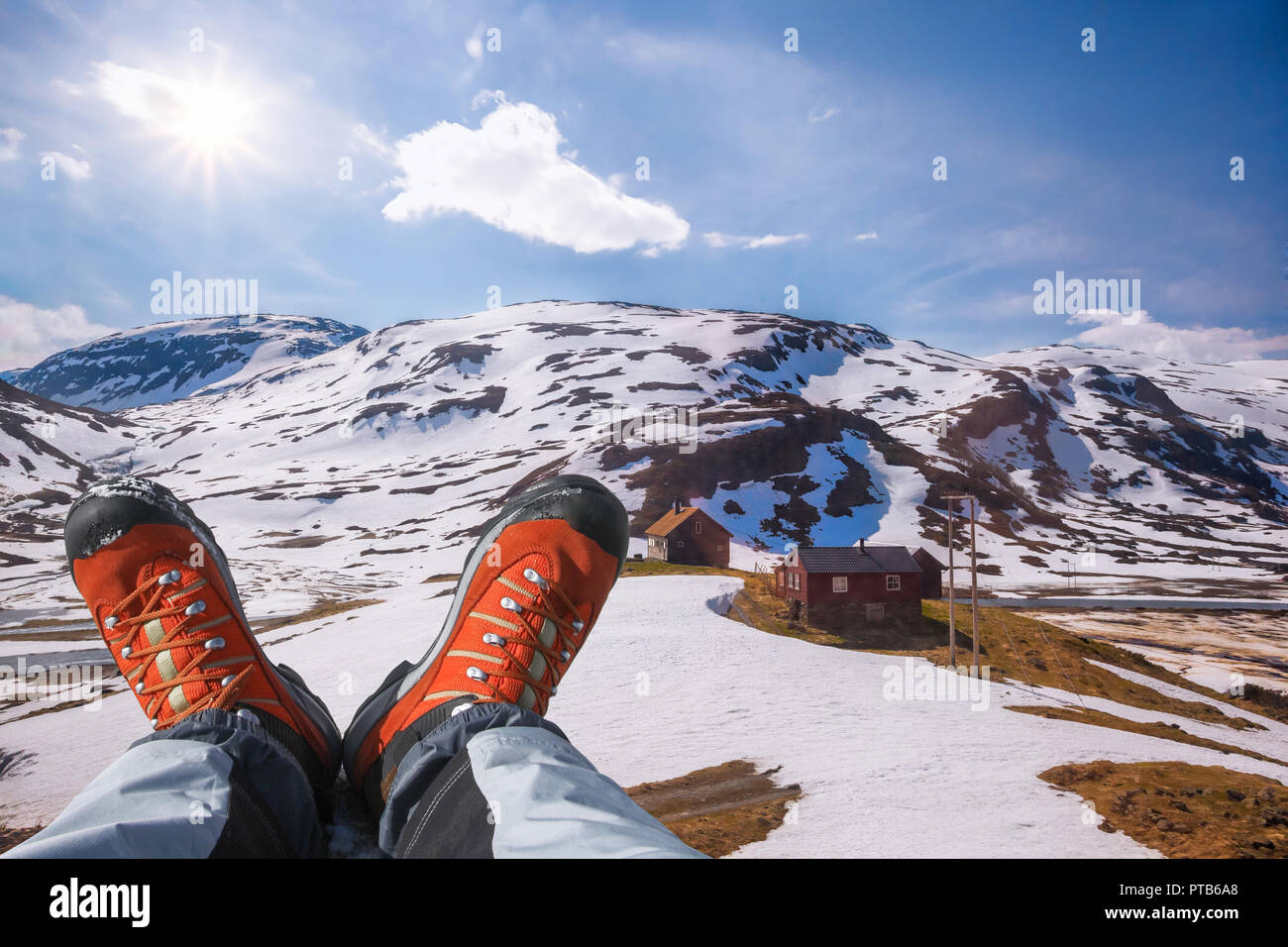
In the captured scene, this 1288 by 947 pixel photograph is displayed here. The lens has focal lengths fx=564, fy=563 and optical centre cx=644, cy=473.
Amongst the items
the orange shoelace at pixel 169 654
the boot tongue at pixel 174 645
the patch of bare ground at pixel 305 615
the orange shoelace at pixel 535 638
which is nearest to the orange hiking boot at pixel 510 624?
the orange shoelace at pixel 535 638

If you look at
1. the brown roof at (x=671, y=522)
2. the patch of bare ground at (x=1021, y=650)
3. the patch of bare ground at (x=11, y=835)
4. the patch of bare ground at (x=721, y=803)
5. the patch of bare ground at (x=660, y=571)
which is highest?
the brown roof at (x=671, y=522)

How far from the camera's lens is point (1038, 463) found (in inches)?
3976

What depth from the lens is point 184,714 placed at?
10.6ft

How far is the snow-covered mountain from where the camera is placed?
64875mm

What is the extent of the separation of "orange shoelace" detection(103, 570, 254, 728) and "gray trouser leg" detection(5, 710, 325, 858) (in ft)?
2.30

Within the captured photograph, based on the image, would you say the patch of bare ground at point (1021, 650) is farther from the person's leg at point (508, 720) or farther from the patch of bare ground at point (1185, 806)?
the person's leg at point (508, 720)

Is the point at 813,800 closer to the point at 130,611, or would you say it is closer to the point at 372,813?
the point at 372,813

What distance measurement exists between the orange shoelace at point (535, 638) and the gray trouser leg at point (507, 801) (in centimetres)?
72

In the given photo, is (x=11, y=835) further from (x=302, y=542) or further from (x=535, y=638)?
(x=302, y=542)

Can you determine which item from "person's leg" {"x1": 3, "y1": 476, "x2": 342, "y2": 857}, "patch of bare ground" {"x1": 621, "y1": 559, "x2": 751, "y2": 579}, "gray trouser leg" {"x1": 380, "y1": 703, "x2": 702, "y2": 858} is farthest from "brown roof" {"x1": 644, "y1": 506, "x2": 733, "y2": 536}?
"gray trouser leg" {"x1": 380, "y1": 703, "x2": 702, "y2": 858}

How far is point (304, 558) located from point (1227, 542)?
403ft

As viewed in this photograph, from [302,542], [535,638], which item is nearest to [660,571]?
[535,638]

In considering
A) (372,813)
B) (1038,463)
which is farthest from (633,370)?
(372,813)

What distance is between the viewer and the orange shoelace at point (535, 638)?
342 cm
